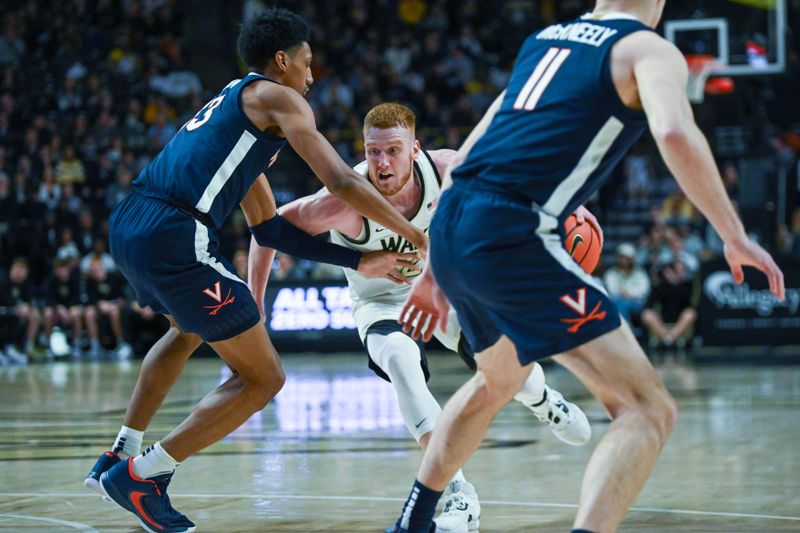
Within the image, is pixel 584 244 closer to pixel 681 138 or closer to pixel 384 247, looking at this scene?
pixel 384 247

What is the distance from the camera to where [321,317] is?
16.2 meters

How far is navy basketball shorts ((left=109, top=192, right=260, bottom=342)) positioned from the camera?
15.6 ft

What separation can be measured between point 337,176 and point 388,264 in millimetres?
575

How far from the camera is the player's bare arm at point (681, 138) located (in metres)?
3.18

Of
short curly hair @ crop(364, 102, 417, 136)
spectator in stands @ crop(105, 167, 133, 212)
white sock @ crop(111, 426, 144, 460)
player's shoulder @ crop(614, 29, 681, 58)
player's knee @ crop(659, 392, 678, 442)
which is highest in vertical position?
player's shoulder @ crop(614, 29, 681, 58)

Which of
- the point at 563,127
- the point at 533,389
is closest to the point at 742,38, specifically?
the point at 533,389

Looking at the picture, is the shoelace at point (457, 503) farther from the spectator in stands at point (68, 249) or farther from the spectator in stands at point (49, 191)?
the spectator in stands at point (49, 191)

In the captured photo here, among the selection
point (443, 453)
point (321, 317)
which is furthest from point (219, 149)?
point (321, 317)

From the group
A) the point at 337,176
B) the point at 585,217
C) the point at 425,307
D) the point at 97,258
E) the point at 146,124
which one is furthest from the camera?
the point at 146,124

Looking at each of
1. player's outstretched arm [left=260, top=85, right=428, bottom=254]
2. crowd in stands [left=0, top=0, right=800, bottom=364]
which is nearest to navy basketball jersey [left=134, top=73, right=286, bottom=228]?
player's outstretched arm [left=260, top=85, right=428, bottom=254]

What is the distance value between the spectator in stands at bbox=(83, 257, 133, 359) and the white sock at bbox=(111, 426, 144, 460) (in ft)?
39.2

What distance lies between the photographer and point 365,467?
6.27 m

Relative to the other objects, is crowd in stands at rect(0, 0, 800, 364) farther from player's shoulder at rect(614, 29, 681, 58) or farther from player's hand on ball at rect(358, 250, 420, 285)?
player's shoulder at rect(614, 29, 681, 58)

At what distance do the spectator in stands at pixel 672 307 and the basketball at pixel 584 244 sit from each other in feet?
34.3
